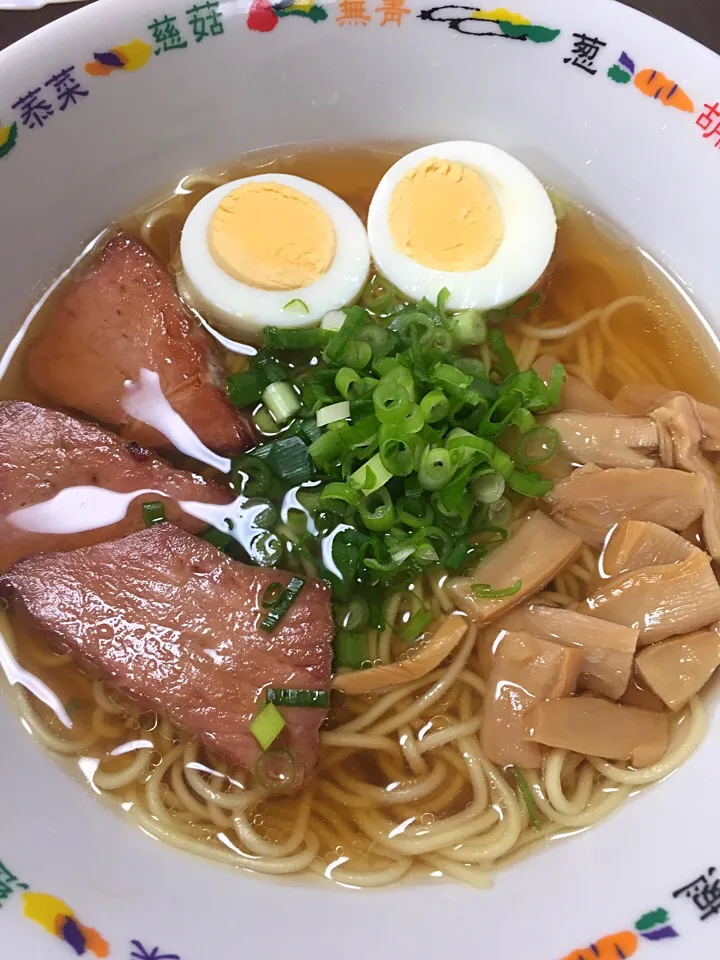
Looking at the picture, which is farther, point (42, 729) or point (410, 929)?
point (42, 729)

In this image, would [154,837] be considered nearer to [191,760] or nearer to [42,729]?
→ [191,760]

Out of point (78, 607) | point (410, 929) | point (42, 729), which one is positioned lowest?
point (410, 929)

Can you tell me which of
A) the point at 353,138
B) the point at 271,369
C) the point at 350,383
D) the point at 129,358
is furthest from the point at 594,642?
the point at 353,138

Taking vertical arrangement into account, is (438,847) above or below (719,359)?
below

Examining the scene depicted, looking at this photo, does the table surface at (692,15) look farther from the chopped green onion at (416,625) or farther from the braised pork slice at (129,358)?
the chopped green onion at (416,625)

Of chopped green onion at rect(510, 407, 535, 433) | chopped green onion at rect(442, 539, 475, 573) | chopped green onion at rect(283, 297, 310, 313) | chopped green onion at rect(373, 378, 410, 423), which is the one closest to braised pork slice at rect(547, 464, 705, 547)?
chopped green onion at rect(510, 407, 535, 433)

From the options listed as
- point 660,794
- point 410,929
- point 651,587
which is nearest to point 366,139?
point 651,587

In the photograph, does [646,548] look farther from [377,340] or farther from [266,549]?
[266,549]

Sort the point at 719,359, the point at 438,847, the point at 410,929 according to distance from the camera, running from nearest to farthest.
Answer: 1. the point at 410,929
2. the point at 438,847
3. the point at 719,359

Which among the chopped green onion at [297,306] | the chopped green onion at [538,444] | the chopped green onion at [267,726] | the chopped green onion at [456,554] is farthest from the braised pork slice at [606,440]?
the chopped green onion at [267,726]
